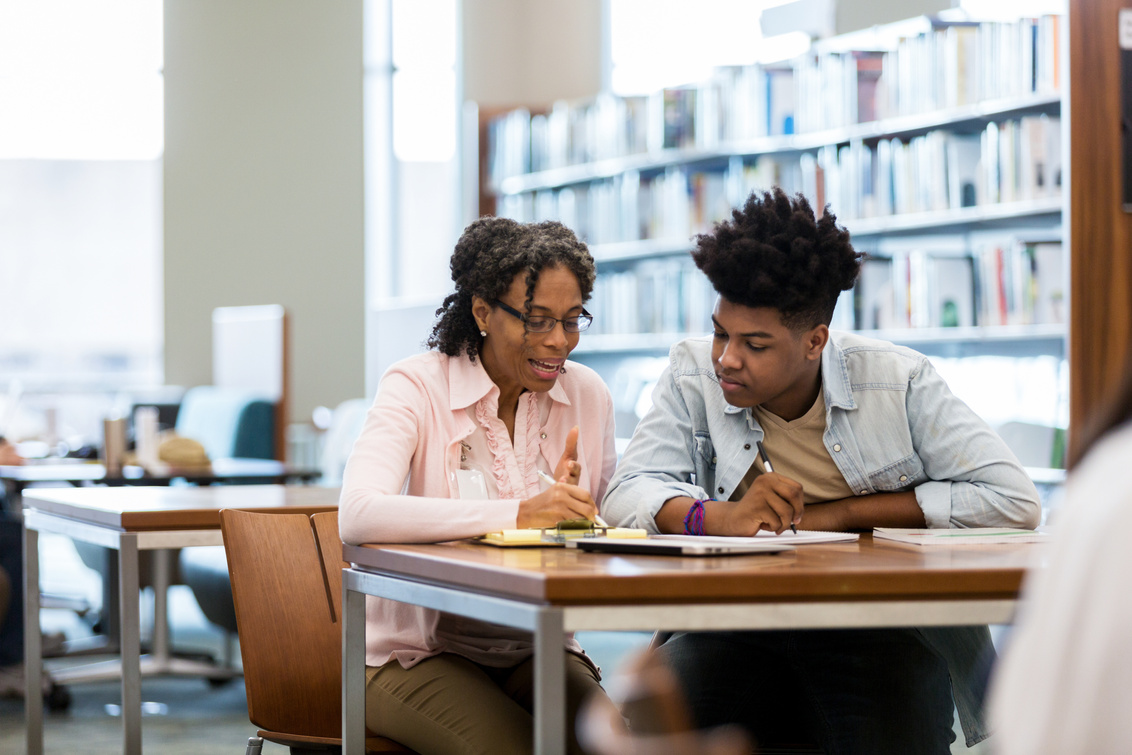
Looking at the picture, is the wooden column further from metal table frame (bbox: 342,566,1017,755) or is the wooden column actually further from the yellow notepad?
metal table frame (bbox: 342,566,1017,755)

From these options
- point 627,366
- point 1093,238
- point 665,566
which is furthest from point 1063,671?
point 627,366

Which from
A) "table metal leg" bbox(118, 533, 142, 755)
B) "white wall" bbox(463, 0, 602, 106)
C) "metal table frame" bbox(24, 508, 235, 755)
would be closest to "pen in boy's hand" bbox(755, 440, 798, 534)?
"metal table frame" bbox(24, 508, 235, 755)

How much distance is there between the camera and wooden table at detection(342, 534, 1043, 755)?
1.19 m

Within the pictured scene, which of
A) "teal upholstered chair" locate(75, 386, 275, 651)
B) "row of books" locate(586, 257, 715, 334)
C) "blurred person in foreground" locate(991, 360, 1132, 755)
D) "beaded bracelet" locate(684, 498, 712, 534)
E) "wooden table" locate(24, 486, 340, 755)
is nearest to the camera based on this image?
"blurred person in foreground" locate(991, 360, 1132, 755)

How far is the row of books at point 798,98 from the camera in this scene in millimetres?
3916

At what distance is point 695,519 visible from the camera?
1.70 metres

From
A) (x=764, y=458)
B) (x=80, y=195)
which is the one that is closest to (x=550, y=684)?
(x=764, y=458)

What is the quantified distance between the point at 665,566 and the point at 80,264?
6.57 metres

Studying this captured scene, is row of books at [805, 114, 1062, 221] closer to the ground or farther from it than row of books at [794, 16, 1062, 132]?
closer to the ground

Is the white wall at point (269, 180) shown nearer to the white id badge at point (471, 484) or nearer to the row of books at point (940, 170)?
the row of books at point (940, 170)

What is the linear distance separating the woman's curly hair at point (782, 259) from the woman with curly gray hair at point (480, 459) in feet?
0.82

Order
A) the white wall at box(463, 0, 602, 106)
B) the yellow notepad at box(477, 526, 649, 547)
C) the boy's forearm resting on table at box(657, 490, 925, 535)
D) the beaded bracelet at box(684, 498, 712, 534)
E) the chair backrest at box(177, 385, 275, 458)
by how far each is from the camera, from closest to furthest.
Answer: the yellow notepad at box(477, 526, 649, 547), the beaded bracelet at box(684, 498, 712, 534), the boy's forearm resting on table at box(657, 490, 925, 535), the chair backrest at box(177, 385, 275, 458), the white wall at box(463, 0, 602, 106)

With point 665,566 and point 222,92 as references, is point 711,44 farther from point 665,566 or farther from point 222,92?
point 665,566

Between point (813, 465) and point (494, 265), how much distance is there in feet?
1.89
